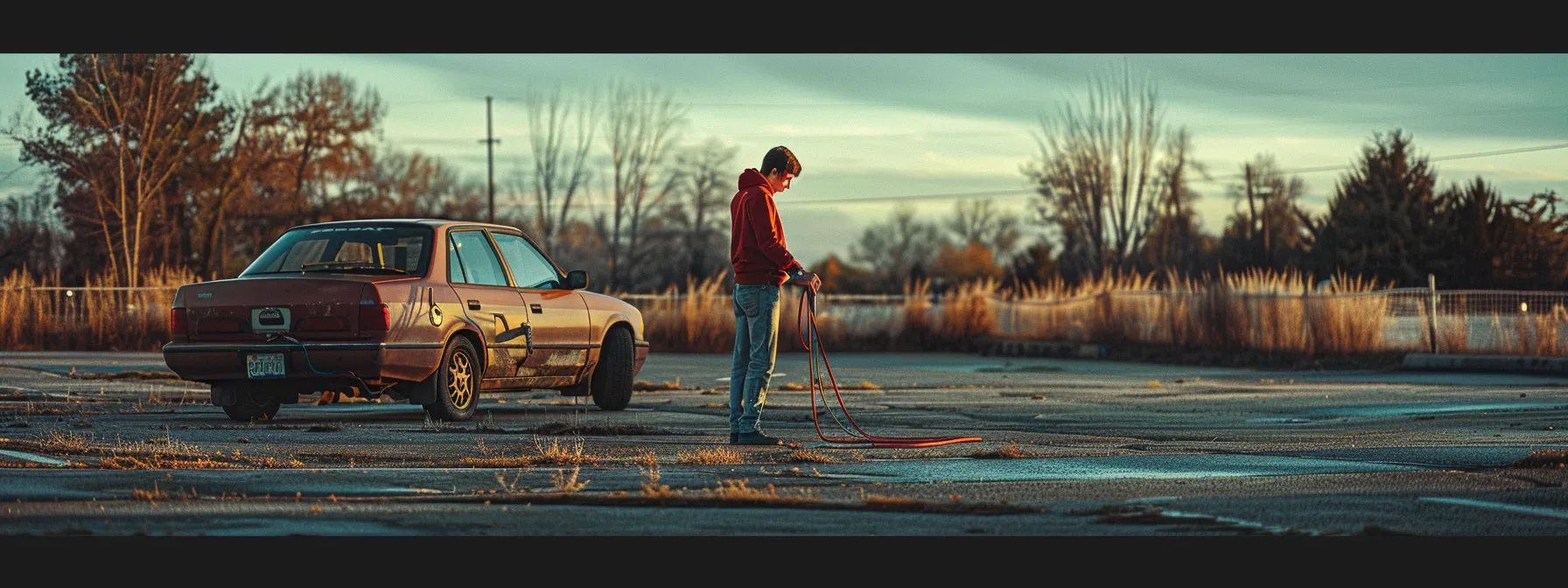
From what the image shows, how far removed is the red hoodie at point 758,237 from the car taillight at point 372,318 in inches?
103

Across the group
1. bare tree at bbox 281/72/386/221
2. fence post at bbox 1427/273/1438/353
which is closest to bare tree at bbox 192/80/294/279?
bare tree at bbox 281/72/386/221

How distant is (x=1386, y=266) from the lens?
4403cm

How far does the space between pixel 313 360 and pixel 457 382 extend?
113 centimetres

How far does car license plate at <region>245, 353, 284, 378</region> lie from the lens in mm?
11242

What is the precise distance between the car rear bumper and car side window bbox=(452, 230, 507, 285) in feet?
3.18

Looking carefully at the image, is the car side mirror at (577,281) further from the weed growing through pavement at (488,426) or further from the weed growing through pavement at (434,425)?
the weed growing through pavement at (434,425)

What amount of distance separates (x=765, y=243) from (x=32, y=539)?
4764mm

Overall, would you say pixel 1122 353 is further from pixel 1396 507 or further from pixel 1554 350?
pixel 1396 507

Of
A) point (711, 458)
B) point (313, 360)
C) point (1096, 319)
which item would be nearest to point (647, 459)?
point (711, 458)

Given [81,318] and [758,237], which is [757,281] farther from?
[81,318]

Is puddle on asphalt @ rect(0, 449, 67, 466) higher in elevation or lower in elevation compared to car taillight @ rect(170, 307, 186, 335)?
lower

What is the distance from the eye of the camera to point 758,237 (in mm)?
9773

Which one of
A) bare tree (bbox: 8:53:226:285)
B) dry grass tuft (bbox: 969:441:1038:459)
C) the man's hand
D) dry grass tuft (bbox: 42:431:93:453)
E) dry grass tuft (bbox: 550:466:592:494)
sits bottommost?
dry grass tuft (bbox: 969:441:1038:459)

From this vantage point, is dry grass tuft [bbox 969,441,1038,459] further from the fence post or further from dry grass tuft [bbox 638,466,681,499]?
the fence post
